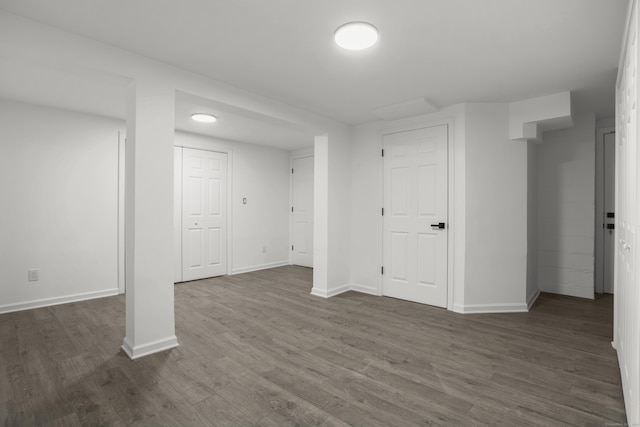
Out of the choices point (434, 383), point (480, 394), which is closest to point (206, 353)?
point (434, 383)

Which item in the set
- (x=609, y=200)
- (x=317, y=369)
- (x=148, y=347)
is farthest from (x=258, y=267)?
(x=609, y=200)

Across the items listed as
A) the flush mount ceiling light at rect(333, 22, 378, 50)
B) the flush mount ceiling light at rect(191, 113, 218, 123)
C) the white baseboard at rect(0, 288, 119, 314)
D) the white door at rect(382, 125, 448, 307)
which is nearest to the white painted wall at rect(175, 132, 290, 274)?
the flush mount ceiling light at rect(191, 113, 218, 123)

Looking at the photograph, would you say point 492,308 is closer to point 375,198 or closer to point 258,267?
point 375,198

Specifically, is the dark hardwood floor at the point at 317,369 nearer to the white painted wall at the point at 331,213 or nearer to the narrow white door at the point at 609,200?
the white painted wall at the point at 331,213

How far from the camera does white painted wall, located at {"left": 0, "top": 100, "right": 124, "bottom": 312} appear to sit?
11.7 ft

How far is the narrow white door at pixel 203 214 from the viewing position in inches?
200

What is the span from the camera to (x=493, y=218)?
143 inches

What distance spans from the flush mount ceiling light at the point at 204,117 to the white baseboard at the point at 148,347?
2706mm

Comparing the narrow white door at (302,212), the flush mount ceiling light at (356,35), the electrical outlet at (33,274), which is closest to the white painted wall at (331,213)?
the narrow white door at (302,212)

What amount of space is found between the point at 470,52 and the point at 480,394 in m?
2.40

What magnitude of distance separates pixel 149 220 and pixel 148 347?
3.27ft

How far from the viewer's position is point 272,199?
6.36 meters

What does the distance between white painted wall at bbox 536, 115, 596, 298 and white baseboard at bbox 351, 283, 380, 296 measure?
2.32m

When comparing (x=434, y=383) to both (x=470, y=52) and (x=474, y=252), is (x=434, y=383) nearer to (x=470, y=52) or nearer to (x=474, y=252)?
(x=474, y=252)
